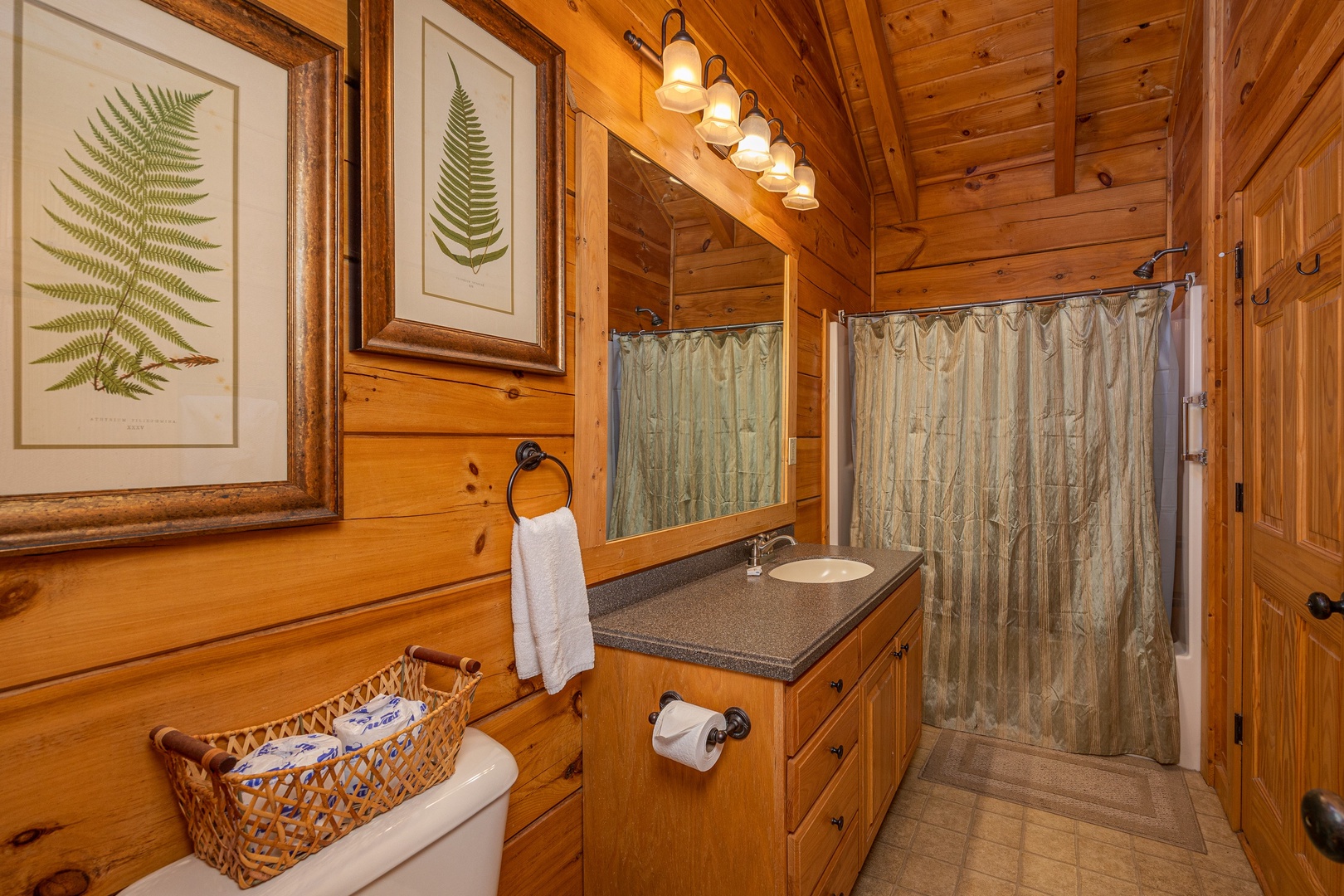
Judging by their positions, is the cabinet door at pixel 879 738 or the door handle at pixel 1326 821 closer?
the door handle at pixel 1326 821

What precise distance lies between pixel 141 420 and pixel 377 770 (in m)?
0.51

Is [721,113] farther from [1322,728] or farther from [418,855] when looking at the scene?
[1322,728]

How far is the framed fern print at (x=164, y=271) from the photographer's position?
68 centimetres

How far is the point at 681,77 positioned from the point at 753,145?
1.49 ft

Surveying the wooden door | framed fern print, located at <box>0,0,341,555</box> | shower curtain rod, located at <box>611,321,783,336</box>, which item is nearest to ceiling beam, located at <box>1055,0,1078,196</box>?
the wooden door

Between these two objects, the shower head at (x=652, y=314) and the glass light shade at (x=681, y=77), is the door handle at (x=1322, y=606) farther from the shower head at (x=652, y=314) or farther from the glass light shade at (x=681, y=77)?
the glass light shade at (x=681, y=77)

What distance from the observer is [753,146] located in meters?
1.88

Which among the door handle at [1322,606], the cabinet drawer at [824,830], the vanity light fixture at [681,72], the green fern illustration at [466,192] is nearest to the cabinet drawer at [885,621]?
the cabinet drawer at [824,830]

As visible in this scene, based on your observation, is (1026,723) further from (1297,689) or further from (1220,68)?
(1220,68)

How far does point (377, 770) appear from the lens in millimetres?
811

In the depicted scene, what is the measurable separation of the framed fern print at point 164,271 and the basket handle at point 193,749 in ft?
0.75

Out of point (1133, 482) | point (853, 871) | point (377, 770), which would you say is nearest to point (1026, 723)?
point (1133, 482)

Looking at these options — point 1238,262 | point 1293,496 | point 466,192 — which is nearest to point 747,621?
point 466,192

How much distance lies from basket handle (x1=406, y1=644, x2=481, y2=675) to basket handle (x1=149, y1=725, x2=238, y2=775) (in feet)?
1.01
